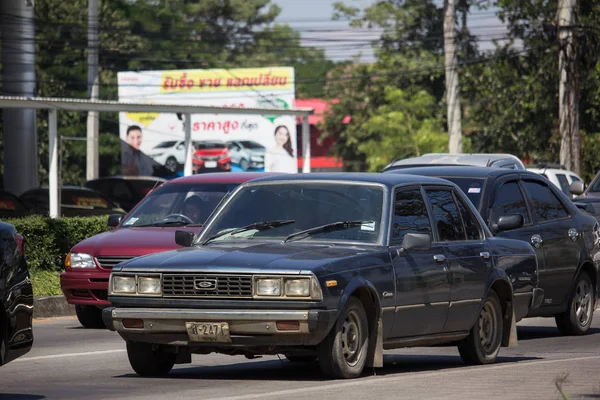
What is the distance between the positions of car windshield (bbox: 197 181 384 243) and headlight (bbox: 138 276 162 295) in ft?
3.17

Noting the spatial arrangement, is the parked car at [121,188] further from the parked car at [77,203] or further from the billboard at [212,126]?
the billboard at [212,126]

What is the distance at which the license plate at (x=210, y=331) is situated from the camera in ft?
29.4

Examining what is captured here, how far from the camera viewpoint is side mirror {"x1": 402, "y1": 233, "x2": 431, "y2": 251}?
9.80m

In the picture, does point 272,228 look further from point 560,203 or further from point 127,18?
point 127,18

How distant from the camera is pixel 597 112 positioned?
4641cm

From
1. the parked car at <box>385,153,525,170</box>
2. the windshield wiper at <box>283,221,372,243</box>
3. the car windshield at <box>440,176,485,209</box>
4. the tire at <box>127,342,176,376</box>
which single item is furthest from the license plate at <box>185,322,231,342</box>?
the parked car at <box>385,153,525,170</box>

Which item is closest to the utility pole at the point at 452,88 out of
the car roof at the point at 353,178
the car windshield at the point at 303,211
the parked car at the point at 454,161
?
the parked car at the point at 454,161

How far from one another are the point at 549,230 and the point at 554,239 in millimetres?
110

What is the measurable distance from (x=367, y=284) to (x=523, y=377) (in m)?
1.36

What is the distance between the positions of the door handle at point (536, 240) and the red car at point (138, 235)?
3.83m

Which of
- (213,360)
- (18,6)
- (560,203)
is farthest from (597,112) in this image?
(213,360)

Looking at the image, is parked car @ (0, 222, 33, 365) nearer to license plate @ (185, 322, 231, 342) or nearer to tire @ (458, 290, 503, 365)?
license plate @ (185, 322, 231, 342)

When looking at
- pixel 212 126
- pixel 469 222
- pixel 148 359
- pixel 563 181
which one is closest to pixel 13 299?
pixel 148 359

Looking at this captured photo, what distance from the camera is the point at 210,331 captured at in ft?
29.5
